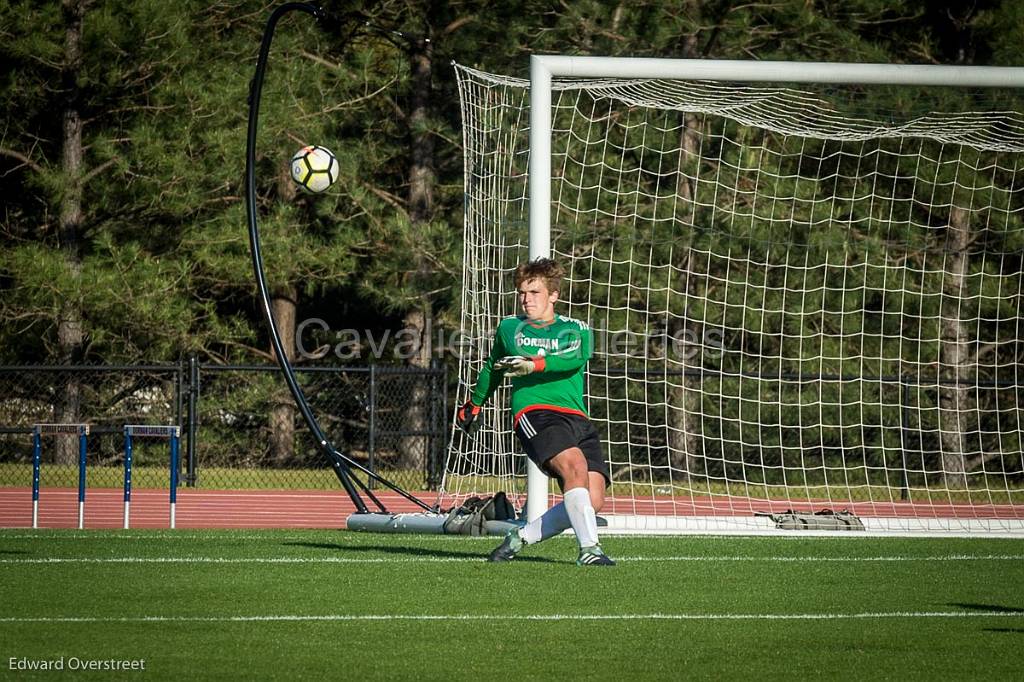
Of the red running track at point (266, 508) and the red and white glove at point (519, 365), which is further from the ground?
the red and white glove at point (519, 365)

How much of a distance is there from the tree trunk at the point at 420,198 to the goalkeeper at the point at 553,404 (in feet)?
46.3

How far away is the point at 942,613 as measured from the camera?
704 cm

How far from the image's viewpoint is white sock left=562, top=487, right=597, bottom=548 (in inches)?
328

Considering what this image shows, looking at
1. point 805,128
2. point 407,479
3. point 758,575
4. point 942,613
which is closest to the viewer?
point 942,613

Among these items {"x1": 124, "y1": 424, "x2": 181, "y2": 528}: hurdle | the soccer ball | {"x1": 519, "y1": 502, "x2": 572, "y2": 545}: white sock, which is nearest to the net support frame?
the soccer ball

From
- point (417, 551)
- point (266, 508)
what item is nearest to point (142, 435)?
point (417, 551)

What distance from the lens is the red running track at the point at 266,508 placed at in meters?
14.6

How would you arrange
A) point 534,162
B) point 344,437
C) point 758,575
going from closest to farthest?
point 758,575
point 534,162
point 344,437

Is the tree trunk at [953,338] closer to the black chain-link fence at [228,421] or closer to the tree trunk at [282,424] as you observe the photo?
the black chain-link fence at [228,421]

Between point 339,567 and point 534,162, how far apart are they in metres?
3.97

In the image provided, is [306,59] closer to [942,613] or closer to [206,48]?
[206,48]

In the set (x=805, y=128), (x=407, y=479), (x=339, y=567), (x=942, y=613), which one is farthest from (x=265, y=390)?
(x=942, y=613)

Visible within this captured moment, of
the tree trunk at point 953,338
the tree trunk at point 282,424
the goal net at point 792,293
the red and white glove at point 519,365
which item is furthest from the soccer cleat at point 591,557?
the tree trunk at point 282,424

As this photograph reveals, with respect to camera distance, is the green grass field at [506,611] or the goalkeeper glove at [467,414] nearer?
the green grass field at [506,611]
